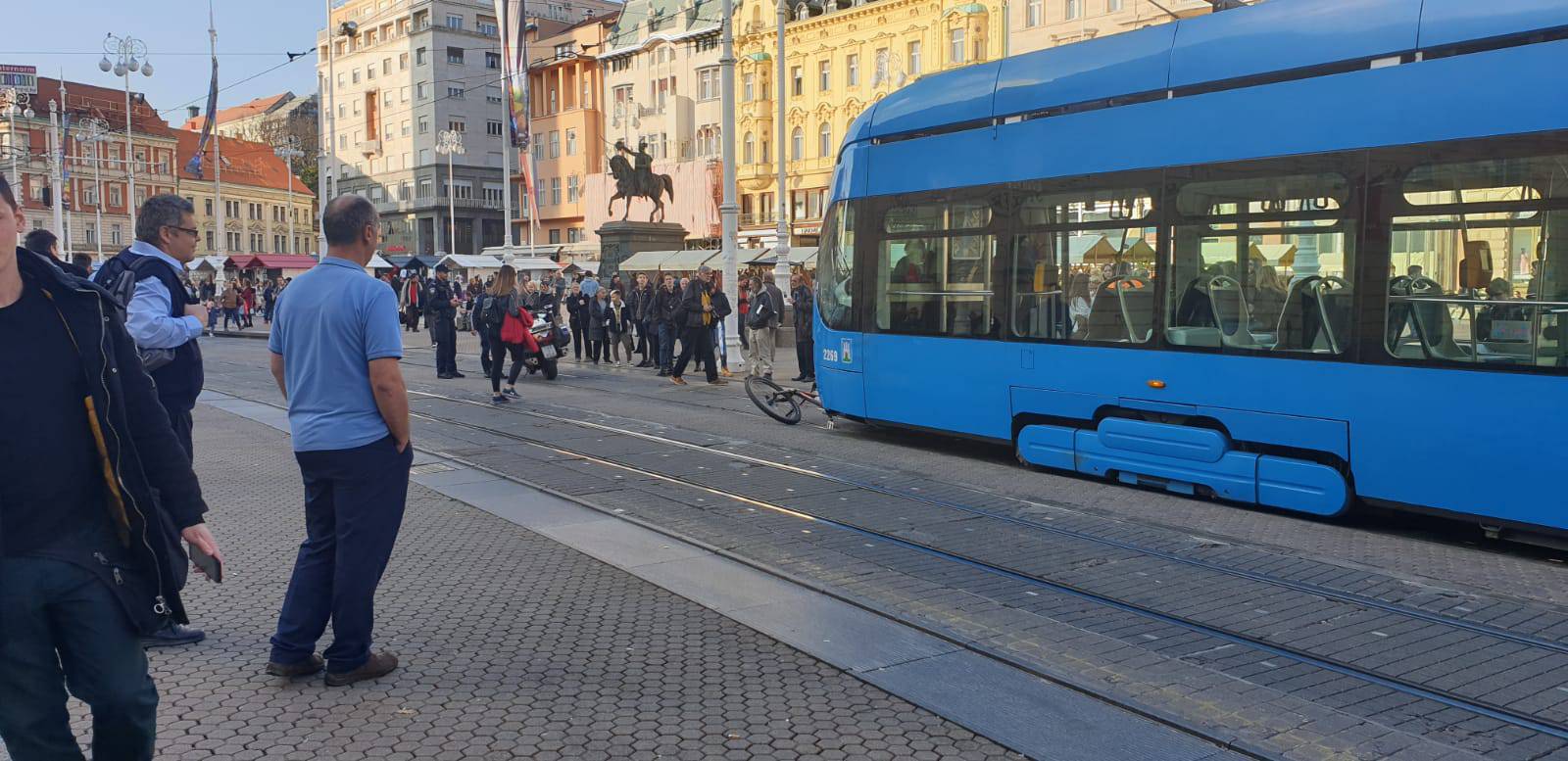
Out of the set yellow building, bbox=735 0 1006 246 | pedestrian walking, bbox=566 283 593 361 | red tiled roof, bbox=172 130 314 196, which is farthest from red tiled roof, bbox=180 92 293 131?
pedestrian walking, bbox=566 283 593 361

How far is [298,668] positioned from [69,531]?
2201 millimetres

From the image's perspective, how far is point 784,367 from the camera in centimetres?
2352

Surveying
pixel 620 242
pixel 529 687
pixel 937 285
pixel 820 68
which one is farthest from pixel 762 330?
pixel 820 68

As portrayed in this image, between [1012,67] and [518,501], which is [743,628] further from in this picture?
[1012,67]

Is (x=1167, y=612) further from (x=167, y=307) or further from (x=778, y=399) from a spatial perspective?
(x=778, y=399)

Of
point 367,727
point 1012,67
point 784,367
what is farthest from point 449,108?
point 367,727

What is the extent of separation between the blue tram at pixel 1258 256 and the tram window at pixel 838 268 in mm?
517

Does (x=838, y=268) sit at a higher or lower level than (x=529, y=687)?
higher

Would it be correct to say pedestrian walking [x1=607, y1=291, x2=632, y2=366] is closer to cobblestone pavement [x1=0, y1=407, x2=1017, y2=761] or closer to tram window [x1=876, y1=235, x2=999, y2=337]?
tram window [x1=876, y1=235, x2=999, y2=337]

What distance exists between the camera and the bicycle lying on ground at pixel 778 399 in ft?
46.7

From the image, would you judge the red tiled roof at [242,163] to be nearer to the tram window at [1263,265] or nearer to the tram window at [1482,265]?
the tram window at [1263,265]

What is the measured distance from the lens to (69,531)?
115 inches

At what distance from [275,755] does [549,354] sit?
16576mm

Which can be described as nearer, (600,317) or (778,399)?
(778,399)
